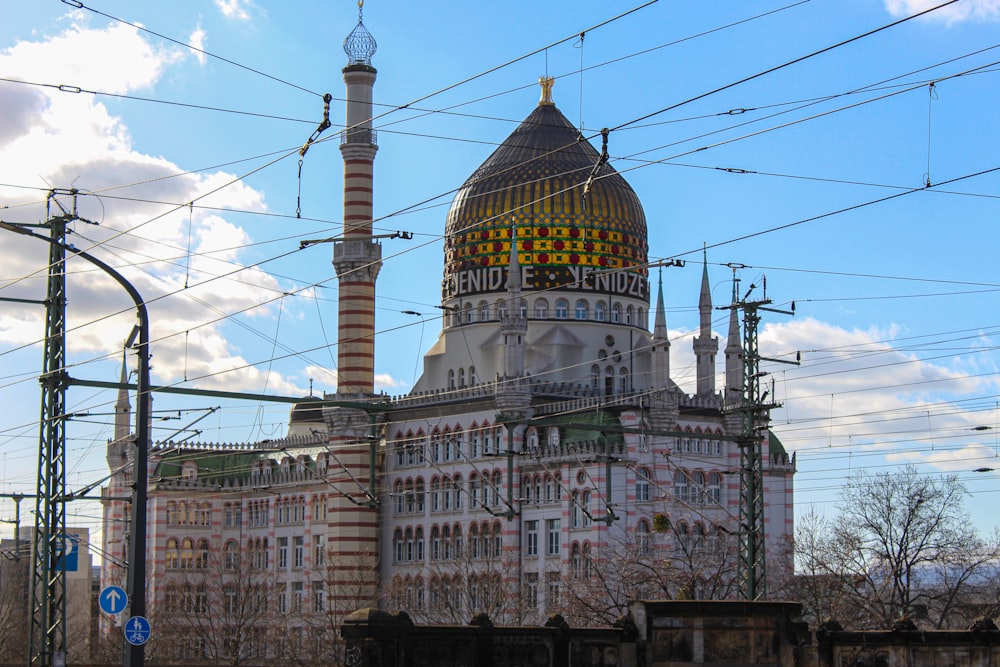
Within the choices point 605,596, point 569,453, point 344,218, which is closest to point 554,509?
point 569,453

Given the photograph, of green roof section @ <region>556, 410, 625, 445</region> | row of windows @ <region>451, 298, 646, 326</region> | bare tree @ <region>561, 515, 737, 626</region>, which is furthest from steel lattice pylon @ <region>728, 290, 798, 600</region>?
row of windows @ <region>451, 298, 646, 326</region>

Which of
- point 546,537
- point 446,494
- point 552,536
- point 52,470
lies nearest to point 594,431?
point 552,536

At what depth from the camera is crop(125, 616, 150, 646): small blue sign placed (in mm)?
30906

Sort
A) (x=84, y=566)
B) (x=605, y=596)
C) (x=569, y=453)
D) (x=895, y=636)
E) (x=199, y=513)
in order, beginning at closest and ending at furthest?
(x=895, y=636) < (x=605, y=596) < (x=569, y=453) < (x=199, y=513) < (x=84, y=566)

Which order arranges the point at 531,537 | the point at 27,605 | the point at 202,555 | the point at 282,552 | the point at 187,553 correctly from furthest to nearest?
the point at 202,555, the point at 187,553, the point at 282,552, the point at 27,605, the point at 531,537

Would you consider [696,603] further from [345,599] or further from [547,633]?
[345,599]

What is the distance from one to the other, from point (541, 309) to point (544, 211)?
4.61m

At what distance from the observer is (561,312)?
85.1 metres

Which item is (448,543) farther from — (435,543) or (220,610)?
(220,610)

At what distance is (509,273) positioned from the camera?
8019cm

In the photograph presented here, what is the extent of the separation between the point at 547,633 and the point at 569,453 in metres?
35.4

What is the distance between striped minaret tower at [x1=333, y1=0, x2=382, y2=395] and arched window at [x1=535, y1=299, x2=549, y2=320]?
8.55 meters

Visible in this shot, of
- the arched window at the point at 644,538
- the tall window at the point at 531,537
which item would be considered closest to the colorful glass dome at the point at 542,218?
the tall window at the point at 531,537

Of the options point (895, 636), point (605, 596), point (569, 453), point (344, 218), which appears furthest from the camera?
point (344, 218)
